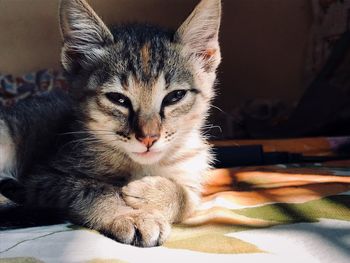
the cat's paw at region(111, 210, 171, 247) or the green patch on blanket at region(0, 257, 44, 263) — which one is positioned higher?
the green patch on blanket at region(0, 257, 44, 263)

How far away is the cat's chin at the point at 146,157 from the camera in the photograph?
1.25 metres

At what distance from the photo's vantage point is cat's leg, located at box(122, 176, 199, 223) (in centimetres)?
118

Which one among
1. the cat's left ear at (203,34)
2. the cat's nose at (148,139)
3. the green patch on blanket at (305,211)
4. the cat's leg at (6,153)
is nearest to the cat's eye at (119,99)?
the cat's nose at (148,139)

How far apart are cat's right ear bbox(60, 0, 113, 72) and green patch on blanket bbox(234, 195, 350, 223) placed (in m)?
0.59

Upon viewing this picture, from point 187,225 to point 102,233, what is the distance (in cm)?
20

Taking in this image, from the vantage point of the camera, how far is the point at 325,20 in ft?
8.83

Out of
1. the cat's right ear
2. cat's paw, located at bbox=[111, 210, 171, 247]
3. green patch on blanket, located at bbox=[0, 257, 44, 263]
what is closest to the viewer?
green patch on blanket, located at bbox=[0, 257, 44, 263]

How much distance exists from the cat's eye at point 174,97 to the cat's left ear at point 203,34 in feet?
0.48

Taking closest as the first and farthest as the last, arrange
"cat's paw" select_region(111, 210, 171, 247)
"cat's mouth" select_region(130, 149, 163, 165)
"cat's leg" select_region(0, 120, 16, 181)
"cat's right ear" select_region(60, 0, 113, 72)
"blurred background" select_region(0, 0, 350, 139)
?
"cat's paw" select_region(111, 210, 171, 247) < "cat's mouth" select_region(130, 149, 163, 165) < "cat's right ear" select_region(60, 0, 113, 72) < "cat's leg" select_region(0, 120, 16, 181) < "blurred background" select_region(0, 0, 350, 139)

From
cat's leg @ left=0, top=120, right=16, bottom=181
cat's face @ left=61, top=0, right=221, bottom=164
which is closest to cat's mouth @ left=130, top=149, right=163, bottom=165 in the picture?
cat's face @ left=61, top=0, right=221, bottom=164

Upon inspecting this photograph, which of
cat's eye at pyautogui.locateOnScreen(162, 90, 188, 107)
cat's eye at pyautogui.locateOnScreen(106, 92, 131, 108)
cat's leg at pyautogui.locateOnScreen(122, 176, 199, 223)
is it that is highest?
cat's eye at pyautogui.locateOnScreen(106, 92, 131, 108)

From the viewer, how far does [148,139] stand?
1.20m

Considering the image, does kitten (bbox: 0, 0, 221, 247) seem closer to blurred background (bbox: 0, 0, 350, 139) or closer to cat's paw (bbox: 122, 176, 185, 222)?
cat's paw (bbox: 122, 176, 185, 222)

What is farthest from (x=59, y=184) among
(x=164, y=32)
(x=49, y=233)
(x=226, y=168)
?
(x=226, y=168)
